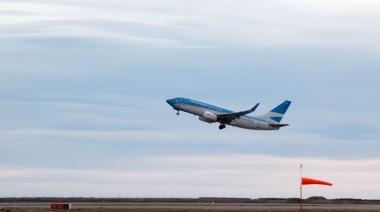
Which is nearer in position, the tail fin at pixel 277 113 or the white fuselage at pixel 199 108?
the white fuselage at pixel 199 108

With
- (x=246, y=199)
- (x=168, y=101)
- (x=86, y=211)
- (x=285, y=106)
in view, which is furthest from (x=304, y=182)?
(x=285, y=106)

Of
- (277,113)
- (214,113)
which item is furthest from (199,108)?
(277,113)

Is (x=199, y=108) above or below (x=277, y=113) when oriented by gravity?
below

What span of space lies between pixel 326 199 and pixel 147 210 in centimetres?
5492

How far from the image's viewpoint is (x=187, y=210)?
93.4 m

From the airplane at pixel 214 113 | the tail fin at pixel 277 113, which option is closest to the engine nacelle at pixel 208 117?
the airplane at pixel 214 113

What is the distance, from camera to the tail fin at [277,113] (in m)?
165

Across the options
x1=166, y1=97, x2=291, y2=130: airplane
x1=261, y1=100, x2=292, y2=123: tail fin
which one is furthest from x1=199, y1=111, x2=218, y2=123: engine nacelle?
x1=261, y1=100, x2=292, y2=123: tail fin

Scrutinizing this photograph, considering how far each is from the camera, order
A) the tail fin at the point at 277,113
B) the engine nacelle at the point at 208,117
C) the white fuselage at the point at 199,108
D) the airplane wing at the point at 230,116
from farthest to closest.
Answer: the tail fin at the point at 277,113, the white fuselage at the point at 199,108, the airplane wing at the point at 230,116, the engine nacelle at the point at 208,117

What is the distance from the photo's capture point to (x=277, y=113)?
169750 mm

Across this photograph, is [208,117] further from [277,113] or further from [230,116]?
[277,113]

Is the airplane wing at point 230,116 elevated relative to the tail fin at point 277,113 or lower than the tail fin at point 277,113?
lower

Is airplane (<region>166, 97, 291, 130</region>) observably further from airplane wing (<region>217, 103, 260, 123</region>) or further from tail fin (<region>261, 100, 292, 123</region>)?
tail fin (<region>261, 100, 292, 123</region>)

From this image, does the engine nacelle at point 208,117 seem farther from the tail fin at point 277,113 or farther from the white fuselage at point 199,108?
the tail fin at point 277,113
